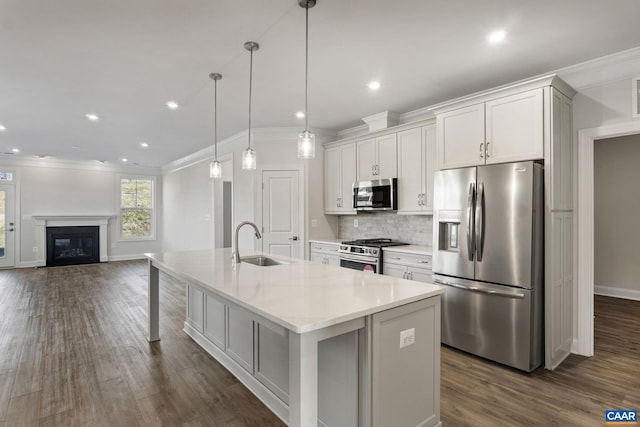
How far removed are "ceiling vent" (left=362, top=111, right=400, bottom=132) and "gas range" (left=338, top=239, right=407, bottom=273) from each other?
5.03ft

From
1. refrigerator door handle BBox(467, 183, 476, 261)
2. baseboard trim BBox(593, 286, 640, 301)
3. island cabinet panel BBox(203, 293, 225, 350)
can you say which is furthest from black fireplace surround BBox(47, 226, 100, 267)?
baseboard trim BBox(593, 286, 640, 301)

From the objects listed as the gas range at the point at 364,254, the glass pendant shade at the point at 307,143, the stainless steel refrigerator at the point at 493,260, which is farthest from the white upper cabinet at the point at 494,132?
the glass pendant shade at the point at 307,143

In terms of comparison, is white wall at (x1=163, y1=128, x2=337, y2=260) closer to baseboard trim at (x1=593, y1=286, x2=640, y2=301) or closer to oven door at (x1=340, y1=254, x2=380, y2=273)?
oven door at (x1=340, y1=254, x2=380, y2=273)

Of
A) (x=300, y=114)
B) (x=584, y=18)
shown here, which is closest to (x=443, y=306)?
(x=584, y=18)

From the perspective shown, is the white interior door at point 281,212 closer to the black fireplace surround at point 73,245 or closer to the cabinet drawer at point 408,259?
the cabinet drawer at point 408,259

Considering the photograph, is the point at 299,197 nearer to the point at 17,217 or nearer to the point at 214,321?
the point at 214,321

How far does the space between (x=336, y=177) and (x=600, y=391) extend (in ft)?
12.2

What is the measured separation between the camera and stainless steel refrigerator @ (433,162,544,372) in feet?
8.82

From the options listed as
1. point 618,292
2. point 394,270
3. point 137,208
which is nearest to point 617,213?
point 618,292

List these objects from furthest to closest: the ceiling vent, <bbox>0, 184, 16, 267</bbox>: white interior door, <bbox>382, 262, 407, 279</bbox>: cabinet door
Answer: <bbox>0, 184, 16, 267</bbox>: white interior door → the ceiling vent → <bbox>382, 262, 407, 279</bbox>: cabinet door

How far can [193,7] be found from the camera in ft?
6.90

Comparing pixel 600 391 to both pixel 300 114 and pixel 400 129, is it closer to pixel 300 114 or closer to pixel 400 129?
pixel 400 129

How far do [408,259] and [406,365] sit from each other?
6.60ft

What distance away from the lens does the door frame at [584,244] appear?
9.80 ft
